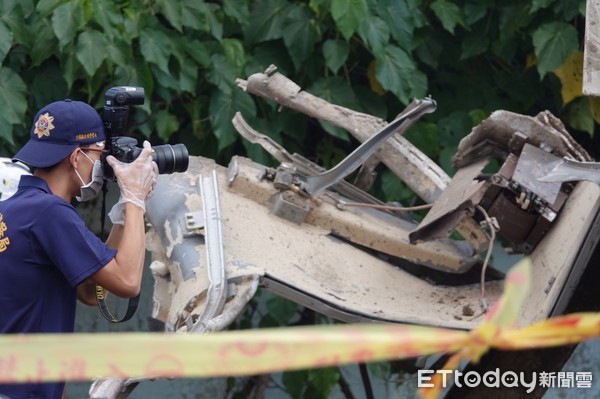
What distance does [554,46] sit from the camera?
5.40 meters

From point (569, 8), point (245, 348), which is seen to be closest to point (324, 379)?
point (569, 8)

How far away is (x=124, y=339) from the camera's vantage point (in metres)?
1.72

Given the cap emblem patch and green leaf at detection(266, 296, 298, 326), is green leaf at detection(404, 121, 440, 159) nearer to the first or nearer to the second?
green leaf at detection(266, 296, 298, 326)

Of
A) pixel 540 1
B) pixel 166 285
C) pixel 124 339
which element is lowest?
pixel 166 285

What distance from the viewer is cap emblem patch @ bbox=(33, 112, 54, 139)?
2.97m

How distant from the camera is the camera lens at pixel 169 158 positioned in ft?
10.6

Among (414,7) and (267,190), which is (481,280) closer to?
(267,190)

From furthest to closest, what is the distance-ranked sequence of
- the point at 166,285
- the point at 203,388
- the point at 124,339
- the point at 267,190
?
the point at 203,388 < the point at 267,190 < the point at 166,285 < the point at 124,339

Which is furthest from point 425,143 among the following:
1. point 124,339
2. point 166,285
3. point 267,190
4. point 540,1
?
point 124,339

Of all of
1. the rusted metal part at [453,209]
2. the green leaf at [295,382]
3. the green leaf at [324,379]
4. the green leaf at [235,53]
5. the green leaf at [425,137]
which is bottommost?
the green leaf at [295,382]

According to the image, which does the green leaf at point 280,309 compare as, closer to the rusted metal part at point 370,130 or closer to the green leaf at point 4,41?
the rusted metal part at point 370,130

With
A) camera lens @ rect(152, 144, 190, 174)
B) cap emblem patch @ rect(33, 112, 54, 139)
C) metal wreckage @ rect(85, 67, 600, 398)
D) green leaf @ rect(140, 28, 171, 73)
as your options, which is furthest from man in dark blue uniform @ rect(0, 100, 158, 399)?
green leaf @ rect(140, 28, 171, 73)

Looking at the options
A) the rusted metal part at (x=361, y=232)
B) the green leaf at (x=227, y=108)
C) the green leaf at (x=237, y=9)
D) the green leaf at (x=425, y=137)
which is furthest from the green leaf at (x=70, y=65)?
the green leaf at (x=425, y=137)

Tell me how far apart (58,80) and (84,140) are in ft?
8.42
